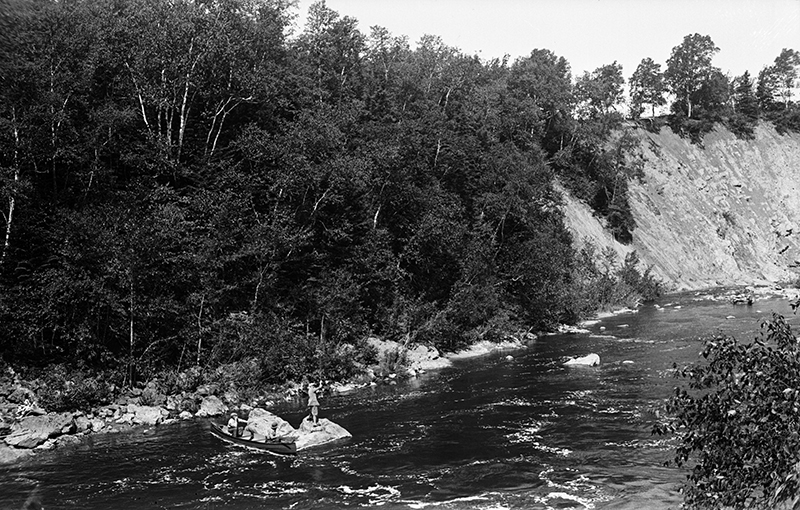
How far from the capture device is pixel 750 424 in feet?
26.5

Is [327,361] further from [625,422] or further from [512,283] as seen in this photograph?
[512,283]

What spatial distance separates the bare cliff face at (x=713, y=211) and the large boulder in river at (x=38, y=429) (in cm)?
6038

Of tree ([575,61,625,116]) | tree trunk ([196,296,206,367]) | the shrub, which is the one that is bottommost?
the shrub

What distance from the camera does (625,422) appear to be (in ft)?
77.6

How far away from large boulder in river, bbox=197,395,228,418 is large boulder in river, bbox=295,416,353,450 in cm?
607

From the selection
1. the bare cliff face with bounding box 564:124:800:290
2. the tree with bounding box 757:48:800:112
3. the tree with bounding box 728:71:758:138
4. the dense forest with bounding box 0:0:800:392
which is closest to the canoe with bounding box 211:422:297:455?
the dense forest with bounding box 0:0:800:392

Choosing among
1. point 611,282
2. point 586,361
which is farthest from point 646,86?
point 586,361

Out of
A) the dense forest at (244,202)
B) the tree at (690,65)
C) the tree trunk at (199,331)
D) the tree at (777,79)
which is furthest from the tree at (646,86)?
the tree trunk at (199,331)

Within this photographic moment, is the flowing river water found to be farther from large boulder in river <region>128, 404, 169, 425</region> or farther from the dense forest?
the dense forest

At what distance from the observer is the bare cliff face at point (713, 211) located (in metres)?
82.1

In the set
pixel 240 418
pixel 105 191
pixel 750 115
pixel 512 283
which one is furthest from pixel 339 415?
pixel 750 115

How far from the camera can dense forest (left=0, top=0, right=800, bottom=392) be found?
27.5 meters

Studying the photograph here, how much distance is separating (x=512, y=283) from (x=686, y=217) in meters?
51.2

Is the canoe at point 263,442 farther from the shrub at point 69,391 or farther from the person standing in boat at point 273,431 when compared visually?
the shrub at point 69,391
